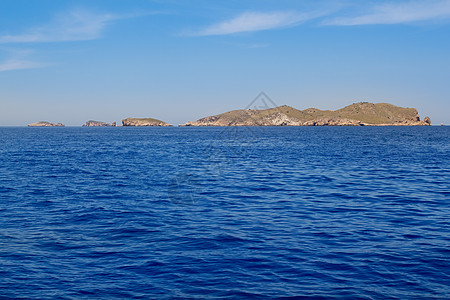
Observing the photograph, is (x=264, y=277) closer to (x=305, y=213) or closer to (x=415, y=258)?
(x=415, y=258)

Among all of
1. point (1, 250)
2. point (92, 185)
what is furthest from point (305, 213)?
point (92, 185)

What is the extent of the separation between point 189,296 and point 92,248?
22.9ft

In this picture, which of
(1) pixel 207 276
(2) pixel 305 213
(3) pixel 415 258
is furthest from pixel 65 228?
(3) pixel 415 258

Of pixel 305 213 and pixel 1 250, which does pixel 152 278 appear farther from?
pixel 305 213

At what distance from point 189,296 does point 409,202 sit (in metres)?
21.4

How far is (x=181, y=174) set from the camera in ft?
147

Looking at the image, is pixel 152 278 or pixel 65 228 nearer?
pixel 152 278

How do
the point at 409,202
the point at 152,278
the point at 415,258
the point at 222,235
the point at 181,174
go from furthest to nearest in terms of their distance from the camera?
the point at 181,174
the point at 409,202
the point at 222,235
the point at 415,258
the point at 152,278

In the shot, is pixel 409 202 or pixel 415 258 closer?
pixel 415 258

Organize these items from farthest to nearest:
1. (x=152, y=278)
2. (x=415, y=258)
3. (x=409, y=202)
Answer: (x=409, y=202)
(x=415, y=258)
(x=152, y=278)

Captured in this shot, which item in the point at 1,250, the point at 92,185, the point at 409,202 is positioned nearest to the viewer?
the point at 1,250

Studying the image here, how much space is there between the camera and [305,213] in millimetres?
23688

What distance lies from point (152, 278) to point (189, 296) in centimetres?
206

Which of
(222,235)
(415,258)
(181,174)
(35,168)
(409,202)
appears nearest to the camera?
(415,258)
